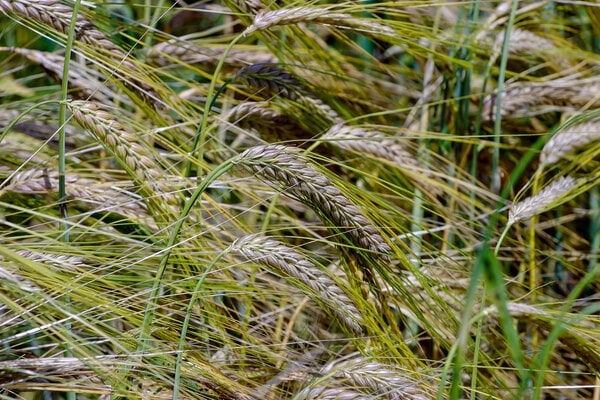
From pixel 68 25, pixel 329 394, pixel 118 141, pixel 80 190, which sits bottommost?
pixel 329 394

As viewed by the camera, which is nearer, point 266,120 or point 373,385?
point 373,385

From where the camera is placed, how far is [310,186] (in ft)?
2.90

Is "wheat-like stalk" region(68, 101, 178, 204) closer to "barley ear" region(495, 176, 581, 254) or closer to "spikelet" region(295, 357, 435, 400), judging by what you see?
"spikelet" region(295, 357, 435, 400)

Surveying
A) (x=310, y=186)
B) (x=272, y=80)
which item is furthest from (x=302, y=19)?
(x=310, y=186)

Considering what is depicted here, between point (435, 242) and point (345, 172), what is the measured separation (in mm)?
241

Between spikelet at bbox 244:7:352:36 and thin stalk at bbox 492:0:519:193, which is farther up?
spikelet at bbox 244:7:352:36

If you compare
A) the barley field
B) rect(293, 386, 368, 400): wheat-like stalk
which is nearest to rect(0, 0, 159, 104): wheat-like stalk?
the barley field

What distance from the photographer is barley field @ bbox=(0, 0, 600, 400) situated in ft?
2.79

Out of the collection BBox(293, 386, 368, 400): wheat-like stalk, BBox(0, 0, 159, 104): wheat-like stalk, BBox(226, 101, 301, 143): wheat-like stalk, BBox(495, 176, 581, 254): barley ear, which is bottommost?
BBox(293, 386, 368, 400): wheat-like stalk

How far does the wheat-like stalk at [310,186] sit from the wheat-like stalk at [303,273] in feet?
0.22

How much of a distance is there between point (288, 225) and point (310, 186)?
0.37 meters

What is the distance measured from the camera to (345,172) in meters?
1.48

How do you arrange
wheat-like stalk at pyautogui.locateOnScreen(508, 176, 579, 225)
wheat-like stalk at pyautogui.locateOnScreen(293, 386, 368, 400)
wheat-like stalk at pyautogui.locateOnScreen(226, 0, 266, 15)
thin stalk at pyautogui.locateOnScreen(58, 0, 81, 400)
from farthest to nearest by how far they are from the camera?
wheat-like stalk at pyautogui.locateOnScreen(226, 0, 266, 15) → wheat-like stalk at pyautogui.locateOnScreen(508, 176, 579, 225) → thin stalk at pyautogui.locateOnScreen(58, 0, 81, 400) → wheat-like stalk at pyautogui.locateOnScreen(293, 386, 368, 400)

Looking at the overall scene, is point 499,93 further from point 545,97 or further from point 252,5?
point 252,5
